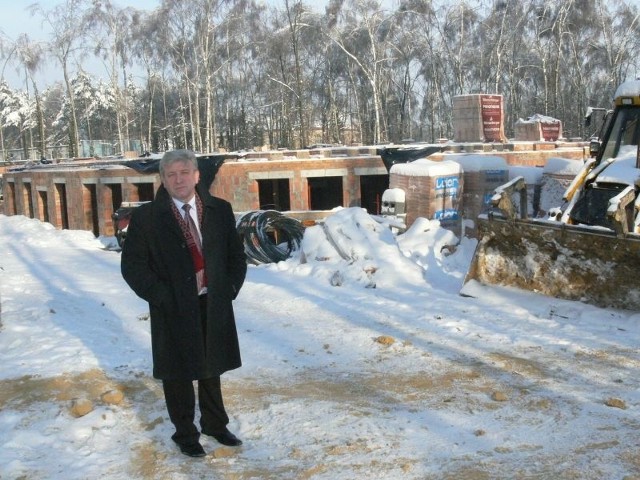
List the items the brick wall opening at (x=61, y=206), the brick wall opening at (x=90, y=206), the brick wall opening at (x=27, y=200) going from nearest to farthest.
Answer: the brick wall opening at (x=90, y=206)
the brick wall opening at (x=61, y=206)
the brick wall opening at (x=27, y=200)

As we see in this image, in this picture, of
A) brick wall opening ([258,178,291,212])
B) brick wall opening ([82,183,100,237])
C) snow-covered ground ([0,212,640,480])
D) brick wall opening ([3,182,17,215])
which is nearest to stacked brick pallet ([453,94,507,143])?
brick wall opening ([258,178,291,212])

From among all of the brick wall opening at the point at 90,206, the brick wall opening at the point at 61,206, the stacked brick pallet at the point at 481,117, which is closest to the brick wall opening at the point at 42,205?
the brick wall opening at the point at 61,206

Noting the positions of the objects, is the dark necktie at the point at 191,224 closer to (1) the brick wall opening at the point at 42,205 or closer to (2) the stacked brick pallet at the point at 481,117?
(1) the brick wall opening at the point at 42,205

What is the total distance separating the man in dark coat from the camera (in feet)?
12.9

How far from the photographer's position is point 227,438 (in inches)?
165

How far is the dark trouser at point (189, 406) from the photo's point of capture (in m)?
4.07

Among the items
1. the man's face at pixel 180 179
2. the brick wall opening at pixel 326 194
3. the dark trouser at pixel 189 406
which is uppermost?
the man's face at pixel 180 179

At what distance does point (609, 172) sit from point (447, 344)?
4093mm

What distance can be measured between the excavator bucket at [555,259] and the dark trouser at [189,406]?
4702mm

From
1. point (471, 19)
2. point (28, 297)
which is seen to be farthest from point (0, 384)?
point (471, 19)

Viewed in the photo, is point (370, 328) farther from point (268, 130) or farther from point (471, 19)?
point (268, 130)

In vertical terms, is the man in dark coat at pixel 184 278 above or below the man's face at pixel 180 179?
below

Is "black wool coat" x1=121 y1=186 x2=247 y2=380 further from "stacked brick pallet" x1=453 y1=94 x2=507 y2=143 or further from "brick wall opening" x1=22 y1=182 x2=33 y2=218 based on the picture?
"stacked brick pallet" x1=453 y1=94 x2=507 y2=143

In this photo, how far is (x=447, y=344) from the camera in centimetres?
648
